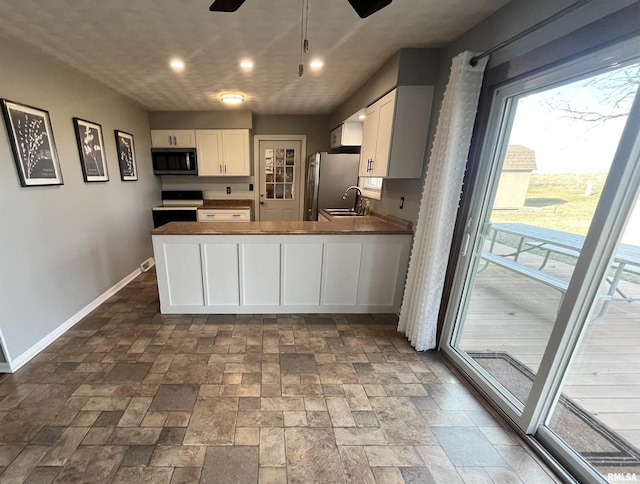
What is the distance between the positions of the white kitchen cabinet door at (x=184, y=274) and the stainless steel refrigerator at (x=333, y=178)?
2.00m

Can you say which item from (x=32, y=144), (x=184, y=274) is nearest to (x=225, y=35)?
(x=32, y=144)

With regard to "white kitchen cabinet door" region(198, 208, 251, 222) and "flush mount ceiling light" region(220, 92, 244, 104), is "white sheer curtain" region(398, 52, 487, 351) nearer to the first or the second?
"flush mount ceiling light" region(220, 92, 244, 104)

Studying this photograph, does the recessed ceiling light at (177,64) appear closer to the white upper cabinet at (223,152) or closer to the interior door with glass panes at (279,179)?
the white upper cabinet at (223,152)

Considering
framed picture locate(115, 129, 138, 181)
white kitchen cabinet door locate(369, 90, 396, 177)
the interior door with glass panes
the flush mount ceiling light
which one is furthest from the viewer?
the interior door with glass panes

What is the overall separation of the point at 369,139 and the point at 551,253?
72.0 inches

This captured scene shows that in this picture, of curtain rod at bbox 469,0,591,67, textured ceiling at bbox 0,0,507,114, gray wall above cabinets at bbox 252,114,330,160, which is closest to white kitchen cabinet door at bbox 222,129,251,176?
gray wall above cabinets at bbox 252,114,330,160

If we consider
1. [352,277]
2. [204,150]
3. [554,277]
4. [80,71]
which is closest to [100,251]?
[80,71]

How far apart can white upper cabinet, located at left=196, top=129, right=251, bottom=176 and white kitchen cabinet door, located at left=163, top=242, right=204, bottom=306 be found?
7.81 feet

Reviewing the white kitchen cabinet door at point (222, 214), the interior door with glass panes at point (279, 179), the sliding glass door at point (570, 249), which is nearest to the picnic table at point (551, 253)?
the sliding glass door at point (570, 249)

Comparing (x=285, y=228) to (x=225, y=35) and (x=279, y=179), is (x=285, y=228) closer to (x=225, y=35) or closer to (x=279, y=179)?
(x=225, y=35)

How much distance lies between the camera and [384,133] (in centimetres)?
237

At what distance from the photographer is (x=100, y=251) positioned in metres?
2.89

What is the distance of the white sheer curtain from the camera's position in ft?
5.51

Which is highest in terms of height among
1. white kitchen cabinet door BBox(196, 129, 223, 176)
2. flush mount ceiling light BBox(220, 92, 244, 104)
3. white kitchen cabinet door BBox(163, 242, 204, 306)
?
flush mount ceiling light BBox(220, 92, 244, 104)
